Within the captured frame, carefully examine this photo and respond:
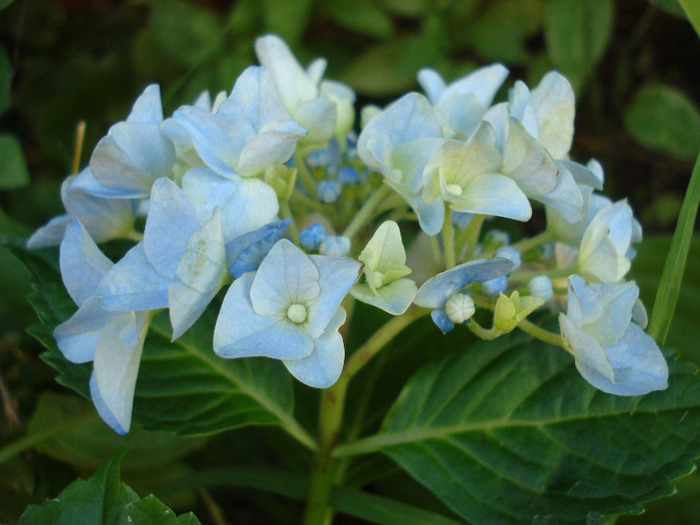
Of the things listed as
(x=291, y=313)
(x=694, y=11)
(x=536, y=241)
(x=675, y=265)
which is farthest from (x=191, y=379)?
(x=694, y=11)

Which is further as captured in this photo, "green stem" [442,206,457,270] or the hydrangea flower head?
"green stem" [442,206,457,270]

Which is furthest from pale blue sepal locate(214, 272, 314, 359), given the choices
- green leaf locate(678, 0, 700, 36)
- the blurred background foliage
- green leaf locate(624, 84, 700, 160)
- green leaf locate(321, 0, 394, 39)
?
green leaf locate(624, 84, 700, 160)

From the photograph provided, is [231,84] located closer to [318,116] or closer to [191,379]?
[318,116]

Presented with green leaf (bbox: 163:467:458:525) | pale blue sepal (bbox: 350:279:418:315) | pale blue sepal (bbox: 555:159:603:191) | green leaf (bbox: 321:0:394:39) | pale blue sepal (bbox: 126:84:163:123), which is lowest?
green leaf (bbox: 163:467:458:525)

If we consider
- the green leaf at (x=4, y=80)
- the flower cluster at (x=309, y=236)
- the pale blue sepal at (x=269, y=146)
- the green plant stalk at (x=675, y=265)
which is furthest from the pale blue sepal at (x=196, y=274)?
the green leaf at (x=4, y=80)

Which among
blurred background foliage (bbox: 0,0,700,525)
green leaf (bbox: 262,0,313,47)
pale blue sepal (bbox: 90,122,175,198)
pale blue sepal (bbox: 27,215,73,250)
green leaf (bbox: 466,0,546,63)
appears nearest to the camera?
pale blue sepal (bbox: 90,122,175,198)

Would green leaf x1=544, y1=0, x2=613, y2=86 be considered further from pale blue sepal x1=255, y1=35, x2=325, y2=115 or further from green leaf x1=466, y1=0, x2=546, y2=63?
pale blue sepal x1=255, y1=35, x2=325, y2=115
